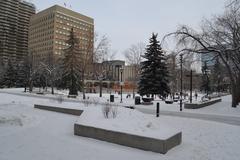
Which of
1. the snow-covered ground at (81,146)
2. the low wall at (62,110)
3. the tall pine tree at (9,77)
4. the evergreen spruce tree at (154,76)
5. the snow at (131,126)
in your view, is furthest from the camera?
the tall pine tree at (9,77)

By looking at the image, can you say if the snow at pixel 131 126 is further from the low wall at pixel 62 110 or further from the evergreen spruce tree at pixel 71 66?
the evergreen spruce tree at pixel 71 66

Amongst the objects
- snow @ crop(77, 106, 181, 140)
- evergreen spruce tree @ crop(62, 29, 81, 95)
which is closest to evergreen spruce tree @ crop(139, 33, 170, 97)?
evergreen spruce tree @ crop(62, 29, 81, 95)

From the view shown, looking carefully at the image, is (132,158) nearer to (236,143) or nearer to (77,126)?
(77,126)

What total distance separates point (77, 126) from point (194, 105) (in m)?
14.8

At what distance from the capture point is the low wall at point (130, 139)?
22.3 ft

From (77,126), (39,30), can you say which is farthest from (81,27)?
(77,126)

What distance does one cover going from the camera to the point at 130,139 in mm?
7277

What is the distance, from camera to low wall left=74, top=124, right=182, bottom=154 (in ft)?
22.3

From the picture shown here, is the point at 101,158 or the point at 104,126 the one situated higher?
the point at 104,126

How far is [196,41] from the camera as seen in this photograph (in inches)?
845

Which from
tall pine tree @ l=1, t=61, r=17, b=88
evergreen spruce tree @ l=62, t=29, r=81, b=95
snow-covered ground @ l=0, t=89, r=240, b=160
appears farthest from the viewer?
tall pine tree @ l=1, t=61, r=17, b=88

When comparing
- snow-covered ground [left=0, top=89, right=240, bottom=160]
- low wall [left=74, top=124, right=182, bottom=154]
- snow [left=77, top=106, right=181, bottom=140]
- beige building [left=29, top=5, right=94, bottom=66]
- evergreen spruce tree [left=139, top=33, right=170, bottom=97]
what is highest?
beige building [left=29, top=5, right=94, bottom=66]

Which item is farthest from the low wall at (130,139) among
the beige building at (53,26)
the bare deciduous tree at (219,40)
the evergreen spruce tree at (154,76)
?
the beige building at (53,26)

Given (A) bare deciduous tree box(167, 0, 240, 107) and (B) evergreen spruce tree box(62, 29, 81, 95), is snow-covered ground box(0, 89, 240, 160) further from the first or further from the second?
(B) evergreen spruce tree box(62, 29, 81, 95)
